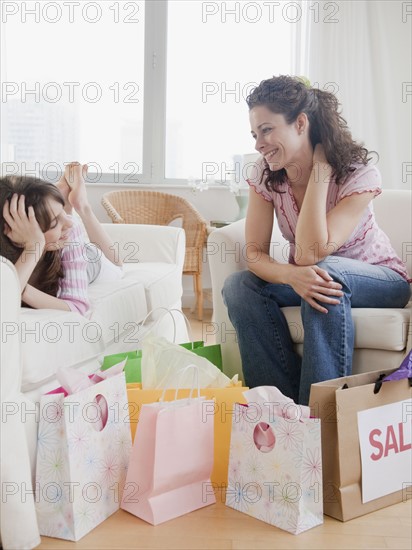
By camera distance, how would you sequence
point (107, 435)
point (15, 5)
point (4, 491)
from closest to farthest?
point (4, 491) → point (107, 435) → point (15, 5)

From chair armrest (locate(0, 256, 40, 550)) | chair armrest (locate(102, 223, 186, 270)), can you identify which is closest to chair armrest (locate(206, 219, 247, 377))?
chair armrest (locate(102, 223, 186, 270))

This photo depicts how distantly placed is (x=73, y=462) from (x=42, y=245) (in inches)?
25.7

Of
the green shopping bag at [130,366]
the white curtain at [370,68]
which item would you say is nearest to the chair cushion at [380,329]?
the green shopping bag at [130,366]

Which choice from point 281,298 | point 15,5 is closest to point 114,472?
point 281,298

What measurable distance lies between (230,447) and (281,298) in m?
0.59

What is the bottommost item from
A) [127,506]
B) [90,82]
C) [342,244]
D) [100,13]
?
[127,506]

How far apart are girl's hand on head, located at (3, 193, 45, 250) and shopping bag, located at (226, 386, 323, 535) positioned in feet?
2.40

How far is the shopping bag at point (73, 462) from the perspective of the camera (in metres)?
1.50

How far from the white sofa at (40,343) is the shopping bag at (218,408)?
22cm

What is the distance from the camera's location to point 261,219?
88.5 inches

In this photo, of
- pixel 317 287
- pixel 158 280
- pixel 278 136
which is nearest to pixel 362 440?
pixel 317 287

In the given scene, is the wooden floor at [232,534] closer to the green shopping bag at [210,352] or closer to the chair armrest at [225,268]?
the green shopping bag at [210,352]

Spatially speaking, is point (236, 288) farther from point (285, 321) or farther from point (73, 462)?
point (73, 462)

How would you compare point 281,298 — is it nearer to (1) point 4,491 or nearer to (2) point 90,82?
(1) point 4,491
